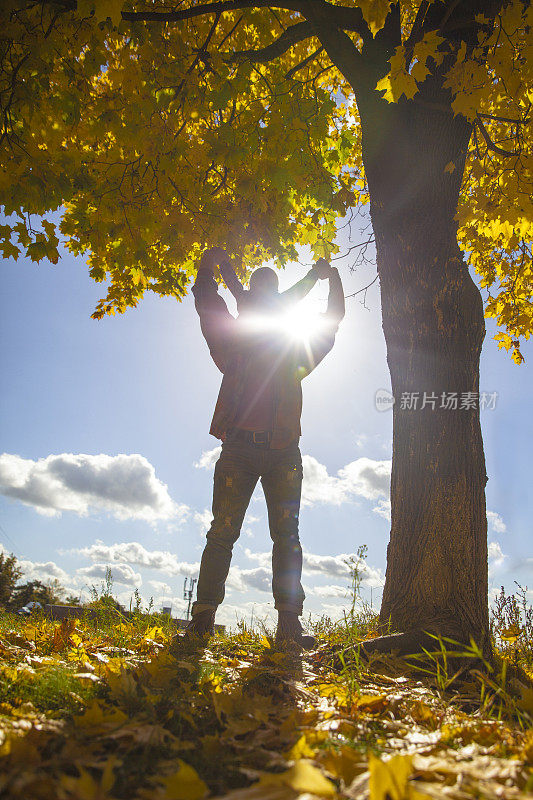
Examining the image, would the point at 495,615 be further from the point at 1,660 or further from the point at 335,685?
the point at 1,660

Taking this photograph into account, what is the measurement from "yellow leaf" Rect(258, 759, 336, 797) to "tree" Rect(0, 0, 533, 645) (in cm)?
220

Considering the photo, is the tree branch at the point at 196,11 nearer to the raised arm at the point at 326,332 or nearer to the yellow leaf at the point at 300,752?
the raised arm at the point at 326,332

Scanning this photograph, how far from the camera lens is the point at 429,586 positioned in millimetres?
3035

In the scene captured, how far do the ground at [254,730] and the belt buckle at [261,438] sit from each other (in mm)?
1312

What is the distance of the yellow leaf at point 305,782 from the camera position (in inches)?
35.4

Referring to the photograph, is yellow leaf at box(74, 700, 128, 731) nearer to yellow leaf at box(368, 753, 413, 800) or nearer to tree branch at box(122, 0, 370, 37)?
yellow leaf at box(368, 753, 413, 800)

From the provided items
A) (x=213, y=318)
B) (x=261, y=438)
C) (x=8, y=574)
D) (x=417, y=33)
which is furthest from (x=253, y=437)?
(x=8, y=574)

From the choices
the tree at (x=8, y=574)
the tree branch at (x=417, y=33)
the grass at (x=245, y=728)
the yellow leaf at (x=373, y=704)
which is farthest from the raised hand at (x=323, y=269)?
the tree at (x=8, y=574)

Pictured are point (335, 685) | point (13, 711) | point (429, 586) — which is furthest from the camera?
point (429, 586)

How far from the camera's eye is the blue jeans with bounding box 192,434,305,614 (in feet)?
10.3

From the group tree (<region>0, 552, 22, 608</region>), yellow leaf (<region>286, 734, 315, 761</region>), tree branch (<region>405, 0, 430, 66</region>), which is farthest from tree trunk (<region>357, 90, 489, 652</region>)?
tree (<region>0, 552, 22, 608</region>)

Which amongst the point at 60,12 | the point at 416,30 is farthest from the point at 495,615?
the point at 60,12

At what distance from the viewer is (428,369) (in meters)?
3.47

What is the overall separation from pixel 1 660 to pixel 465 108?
4.75m
